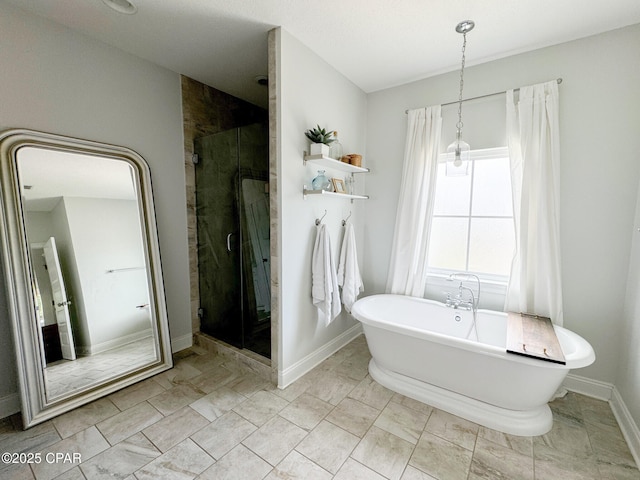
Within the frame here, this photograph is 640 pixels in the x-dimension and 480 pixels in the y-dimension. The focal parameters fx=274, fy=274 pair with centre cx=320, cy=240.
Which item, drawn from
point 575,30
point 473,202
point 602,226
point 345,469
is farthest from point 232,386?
point 575,30

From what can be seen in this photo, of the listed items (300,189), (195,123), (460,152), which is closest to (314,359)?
(300,189)

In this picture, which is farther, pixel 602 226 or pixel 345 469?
pixel 602 226

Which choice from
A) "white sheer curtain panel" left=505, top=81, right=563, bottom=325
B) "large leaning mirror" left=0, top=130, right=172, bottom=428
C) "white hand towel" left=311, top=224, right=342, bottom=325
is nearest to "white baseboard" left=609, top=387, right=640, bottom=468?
"white sheer curtain panel" left=505, top=81, right=563, bottom=325

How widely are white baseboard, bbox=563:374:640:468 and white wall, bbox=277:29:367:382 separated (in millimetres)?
1964

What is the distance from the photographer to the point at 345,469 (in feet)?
4.76

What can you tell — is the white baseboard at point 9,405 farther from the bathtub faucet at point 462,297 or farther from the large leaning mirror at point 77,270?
the bathtub faucet at point 462,297

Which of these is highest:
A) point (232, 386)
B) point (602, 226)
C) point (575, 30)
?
point (575, 30)

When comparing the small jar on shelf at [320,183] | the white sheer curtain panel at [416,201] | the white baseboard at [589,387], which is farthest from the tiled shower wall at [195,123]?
the white baseboard at [589,387]

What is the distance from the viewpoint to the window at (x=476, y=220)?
2375 mm

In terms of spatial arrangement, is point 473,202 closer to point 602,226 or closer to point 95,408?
point 602,226

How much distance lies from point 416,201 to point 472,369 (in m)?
1.45

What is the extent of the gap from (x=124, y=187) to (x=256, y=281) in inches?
51.6

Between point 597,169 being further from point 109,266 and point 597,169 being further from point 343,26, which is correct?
point 109,266

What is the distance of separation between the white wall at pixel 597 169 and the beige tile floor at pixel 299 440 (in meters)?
0.60
